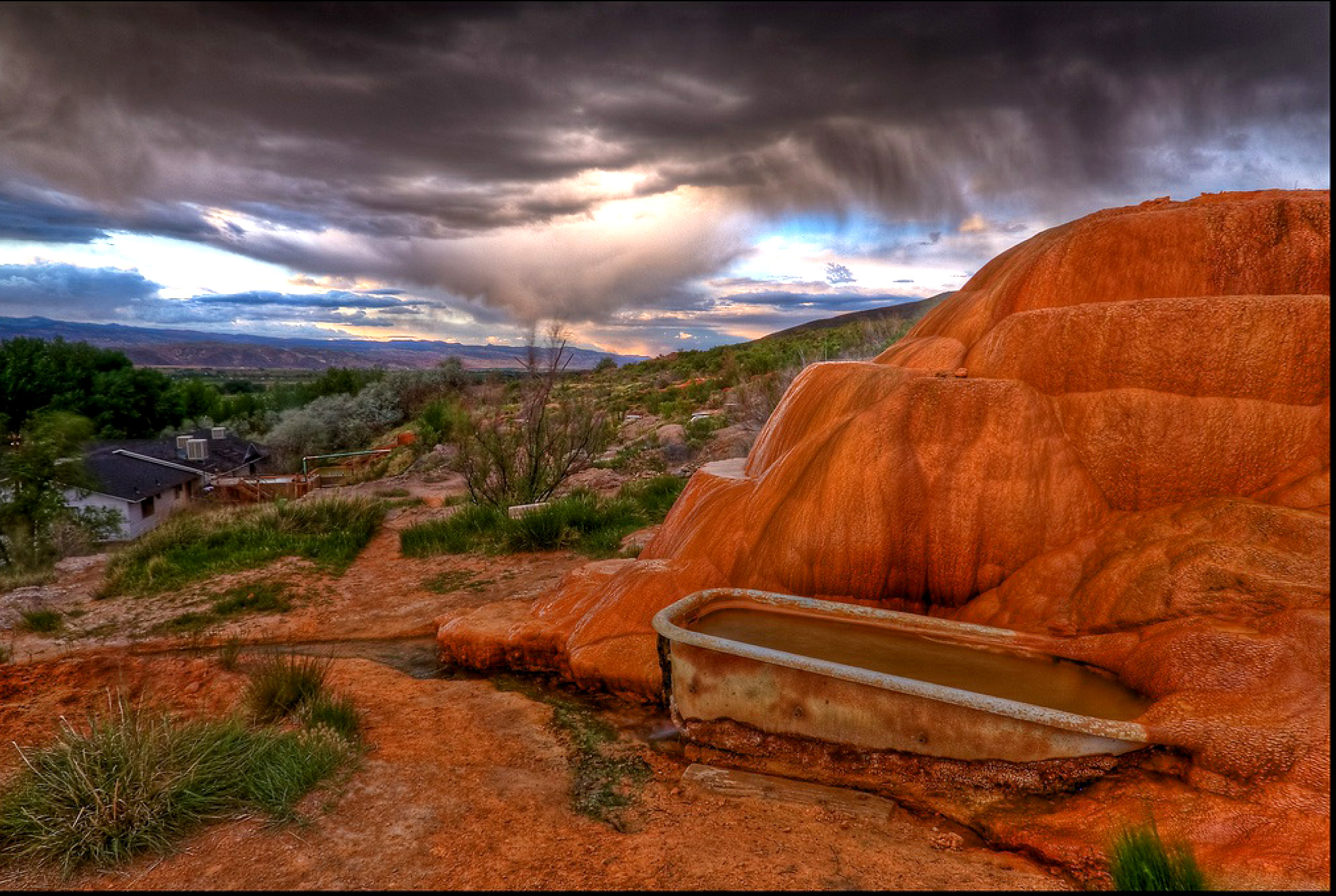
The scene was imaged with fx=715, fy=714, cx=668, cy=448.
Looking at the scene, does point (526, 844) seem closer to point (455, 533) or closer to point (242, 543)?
point (455, 533)

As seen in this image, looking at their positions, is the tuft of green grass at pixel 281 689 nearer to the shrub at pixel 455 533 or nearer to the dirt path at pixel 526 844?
the dirt path at pixel 526 844

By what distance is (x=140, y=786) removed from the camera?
4027 mm

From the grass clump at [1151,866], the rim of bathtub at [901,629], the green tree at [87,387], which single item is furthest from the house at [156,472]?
the grass clump at [1151,866]

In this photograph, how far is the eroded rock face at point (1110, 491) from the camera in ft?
12.9

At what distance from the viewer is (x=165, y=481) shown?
29.2 metres

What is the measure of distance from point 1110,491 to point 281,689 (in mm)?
6587

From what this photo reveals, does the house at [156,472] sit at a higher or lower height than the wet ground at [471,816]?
lower

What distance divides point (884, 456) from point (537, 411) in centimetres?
919

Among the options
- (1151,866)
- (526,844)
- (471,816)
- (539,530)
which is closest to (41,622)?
(539,530)

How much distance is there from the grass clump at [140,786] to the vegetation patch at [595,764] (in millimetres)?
1623

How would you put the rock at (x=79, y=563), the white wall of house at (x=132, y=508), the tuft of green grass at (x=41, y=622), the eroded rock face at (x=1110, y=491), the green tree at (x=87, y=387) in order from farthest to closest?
the green tree at (x=87, y=387)
the white wall of house at (x=132, y=508)
the rock at (x=79, y=563)
the tuft of green grass at (x=41, y=622)
the eroded rock face at (x=1110, y=491)

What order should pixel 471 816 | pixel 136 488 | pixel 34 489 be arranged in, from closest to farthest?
pixel 471 816 → pixel 34 489 → pixel 136 488

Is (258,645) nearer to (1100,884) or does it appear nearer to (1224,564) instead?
(1100,884)

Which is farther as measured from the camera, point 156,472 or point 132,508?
point 156,472
